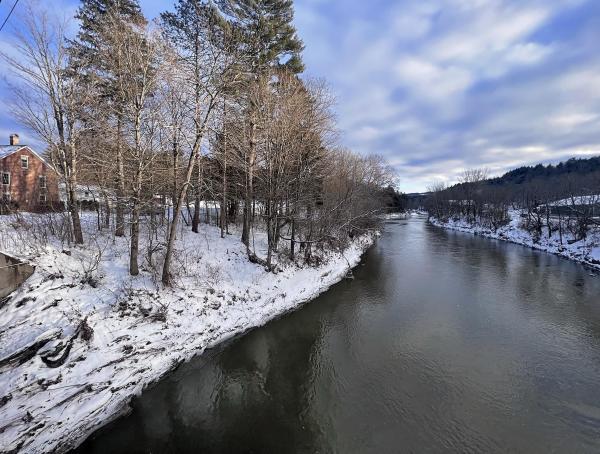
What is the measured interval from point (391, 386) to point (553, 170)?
13284cm

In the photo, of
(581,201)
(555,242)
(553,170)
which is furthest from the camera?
(553,170)

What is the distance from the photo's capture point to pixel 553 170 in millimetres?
103812

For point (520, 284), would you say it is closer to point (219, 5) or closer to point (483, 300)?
point (483, 300)

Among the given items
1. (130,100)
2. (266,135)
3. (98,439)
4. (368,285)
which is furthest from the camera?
Answer: (368,285)

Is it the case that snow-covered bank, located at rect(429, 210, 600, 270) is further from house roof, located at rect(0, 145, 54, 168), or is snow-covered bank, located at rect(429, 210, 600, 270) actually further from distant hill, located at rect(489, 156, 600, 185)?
distant hill, located at rect(489, 156, 600, 185)

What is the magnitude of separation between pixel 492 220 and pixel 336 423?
50469mm

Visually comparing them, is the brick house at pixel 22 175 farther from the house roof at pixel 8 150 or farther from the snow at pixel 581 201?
the snow at pixel 581 201

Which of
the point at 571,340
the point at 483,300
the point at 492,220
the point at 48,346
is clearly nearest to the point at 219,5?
the point at 48,346

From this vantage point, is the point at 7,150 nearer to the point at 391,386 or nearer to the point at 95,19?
the point at 95,19

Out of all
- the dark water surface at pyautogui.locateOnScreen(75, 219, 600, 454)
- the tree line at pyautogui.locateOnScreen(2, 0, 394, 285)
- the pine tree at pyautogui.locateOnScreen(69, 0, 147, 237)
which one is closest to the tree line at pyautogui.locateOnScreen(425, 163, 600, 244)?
the dark water surface at pyautogui.locateOnScreen(75, 219, 600, 454)

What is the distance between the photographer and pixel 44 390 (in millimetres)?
5766

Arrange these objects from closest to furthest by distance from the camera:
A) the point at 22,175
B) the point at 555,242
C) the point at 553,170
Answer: the point at 22,175
the point at 555,242
the point at 553,170

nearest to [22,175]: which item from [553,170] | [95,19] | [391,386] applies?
[95,19]

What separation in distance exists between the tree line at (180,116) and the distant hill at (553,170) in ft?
289
